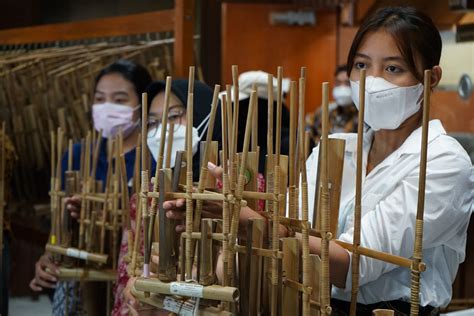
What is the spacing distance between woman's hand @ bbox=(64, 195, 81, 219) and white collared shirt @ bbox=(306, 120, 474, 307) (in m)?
1.02

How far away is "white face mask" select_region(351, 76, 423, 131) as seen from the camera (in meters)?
1.49

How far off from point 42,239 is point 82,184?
0.75 m

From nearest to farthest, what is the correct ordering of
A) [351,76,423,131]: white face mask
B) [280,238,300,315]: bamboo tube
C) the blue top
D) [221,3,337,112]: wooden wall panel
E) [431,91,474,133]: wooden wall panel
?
[280,238,300,315]: bamboo tube, [351,76,423,131]: white face mask, the blue top, [431,91,474,133]: wooden wall panel, [221,3,337,112]: wooden wall panel

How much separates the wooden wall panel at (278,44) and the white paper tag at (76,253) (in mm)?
2142

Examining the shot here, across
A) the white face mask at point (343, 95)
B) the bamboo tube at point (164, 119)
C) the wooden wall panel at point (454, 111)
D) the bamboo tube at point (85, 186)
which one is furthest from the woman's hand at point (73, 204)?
the white face mask at point (343, 95)

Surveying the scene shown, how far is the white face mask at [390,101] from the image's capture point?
4.88 ft

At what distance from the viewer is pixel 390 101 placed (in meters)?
1.48

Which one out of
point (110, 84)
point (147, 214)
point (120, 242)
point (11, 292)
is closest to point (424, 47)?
point (147, 214)

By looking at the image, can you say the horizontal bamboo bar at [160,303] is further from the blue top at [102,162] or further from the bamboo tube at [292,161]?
the blue top at [102,162]

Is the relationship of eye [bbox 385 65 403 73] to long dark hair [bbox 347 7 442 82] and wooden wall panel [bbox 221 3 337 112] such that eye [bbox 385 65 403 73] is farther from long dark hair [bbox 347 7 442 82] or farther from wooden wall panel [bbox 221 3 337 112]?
wooden wall panel [bbox 221 3 337 112]

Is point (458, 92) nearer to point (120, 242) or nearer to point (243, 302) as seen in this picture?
point (120, 242)


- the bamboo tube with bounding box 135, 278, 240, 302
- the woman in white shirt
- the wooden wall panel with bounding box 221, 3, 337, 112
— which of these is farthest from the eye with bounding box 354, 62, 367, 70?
the wooden wall panel with bounding box 221, 3, 337, 112

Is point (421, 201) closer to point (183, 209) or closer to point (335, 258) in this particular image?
point (335, 258)

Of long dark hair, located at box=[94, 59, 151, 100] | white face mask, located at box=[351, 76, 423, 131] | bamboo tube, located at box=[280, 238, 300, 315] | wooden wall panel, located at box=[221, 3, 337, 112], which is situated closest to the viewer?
bamboo tube, located at box=[280, 238, 300, 315]
